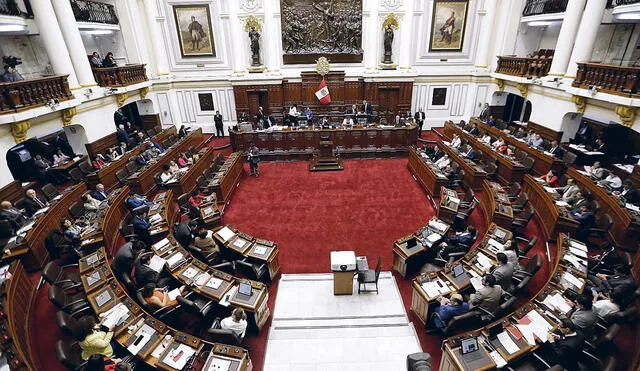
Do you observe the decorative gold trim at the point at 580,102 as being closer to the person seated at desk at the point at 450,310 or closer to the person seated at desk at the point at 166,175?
the person seated at desk at the point at 450,310

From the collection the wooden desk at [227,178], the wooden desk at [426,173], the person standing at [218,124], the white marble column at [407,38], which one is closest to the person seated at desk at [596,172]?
the wooden desk at [426,173]

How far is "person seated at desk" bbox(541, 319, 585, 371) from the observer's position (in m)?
4.62

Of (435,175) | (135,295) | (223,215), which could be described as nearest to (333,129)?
(435,175)

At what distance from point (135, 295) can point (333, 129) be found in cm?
1040

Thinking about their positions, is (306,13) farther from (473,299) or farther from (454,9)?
(473,299)

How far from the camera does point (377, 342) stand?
5.69m

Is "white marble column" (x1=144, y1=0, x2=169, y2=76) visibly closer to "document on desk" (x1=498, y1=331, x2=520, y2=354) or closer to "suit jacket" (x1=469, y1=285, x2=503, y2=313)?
"suit jacket" (x1=469, y1=285, x2=503, y2=313)

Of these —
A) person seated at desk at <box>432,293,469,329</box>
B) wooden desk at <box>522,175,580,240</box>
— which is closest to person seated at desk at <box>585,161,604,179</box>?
wooden desk at <box>522,175,580,240</box>

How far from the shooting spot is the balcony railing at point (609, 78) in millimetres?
8688

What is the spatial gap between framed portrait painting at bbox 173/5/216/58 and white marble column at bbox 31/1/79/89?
21.7ft

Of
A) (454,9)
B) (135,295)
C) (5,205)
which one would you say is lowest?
(135,295)

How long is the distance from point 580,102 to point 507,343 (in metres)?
10.1

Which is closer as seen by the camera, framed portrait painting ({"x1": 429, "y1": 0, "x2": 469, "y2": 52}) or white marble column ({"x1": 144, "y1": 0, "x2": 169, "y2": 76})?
white marble column ({"x1": 144, "y1": 0, "x2": 169, "y2": 76})

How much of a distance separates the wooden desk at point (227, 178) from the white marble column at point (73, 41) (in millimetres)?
6076
